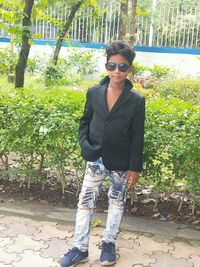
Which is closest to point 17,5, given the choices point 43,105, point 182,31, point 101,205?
point 43,105

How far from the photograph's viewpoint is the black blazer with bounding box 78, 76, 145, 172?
2.99 m

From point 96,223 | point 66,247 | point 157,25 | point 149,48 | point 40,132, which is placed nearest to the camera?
point 66,247

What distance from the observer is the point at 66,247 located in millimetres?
3438

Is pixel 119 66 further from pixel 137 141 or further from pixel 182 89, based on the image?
pixel 182 89

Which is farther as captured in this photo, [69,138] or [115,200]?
[69,138]

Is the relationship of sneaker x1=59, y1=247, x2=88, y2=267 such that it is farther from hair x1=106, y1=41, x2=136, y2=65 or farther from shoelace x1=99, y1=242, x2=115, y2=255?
hair x1=106, y1=41, x2=136, y2=65

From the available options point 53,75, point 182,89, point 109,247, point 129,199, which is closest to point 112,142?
point 109,247

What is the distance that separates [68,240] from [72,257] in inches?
17.0

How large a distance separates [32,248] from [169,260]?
1108 mm

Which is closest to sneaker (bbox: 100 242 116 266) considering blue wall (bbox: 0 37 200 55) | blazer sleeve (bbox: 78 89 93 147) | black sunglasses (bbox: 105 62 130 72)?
blazer sleeve (bbox: 78 89 93 147)

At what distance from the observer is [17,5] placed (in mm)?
6531

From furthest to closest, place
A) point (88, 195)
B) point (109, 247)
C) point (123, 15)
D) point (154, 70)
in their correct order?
point (154, 70) → point (123, 15) → point (109, 247) → point (88, 195)

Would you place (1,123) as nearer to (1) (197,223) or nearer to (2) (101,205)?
(2) (101,205)

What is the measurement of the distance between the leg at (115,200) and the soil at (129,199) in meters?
0.89
